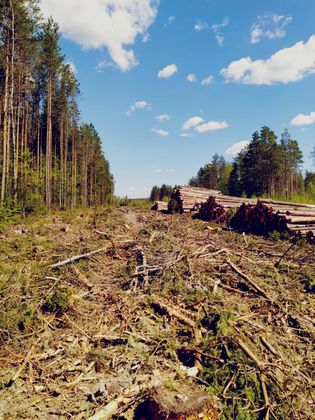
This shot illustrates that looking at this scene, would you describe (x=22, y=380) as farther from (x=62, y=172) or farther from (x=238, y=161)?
(x=238, y=161)

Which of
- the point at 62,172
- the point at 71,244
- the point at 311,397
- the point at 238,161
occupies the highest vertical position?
the point at 238,161

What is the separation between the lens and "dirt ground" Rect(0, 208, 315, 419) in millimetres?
2799

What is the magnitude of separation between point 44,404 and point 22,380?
491 millimetres

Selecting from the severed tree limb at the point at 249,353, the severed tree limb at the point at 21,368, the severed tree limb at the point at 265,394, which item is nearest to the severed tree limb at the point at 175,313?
the severed tree limb at the point at 249,353

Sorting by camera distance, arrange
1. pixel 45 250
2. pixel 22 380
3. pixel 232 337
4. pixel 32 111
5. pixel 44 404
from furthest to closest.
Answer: pixel 32 111
pixel 45 250
pixel 232 337
pixel 22 380
pixel 44 404

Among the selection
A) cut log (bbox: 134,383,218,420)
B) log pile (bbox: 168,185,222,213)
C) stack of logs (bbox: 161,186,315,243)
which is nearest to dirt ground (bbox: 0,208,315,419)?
cut log (bbox: 134,383,218,420)

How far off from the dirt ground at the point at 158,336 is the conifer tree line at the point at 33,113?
34.4 ft

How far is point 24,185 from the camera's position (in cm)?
1530

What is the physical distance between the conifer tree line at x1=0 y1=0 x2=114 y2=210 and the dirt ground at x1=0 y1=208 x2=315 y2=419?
10.5 m

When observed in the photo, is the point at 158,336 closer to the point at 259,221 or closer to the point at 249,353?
the point at 249,353

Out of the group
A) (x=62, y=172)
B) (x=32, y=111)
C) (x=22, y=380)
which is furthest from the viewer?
(x=62, y=172)

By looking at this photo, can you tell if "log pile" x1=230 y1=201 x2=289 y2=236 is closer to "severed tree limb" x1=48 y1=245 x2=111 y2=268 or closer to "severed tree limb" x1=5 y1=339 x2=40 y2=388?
"severed tree limb" x1=48 y1=245 x2=111 y2=268

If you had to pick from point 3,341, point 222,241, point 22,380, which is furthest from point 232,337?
point 222,241

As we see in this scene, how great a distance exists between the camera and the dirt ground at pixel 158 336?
9.18ft
